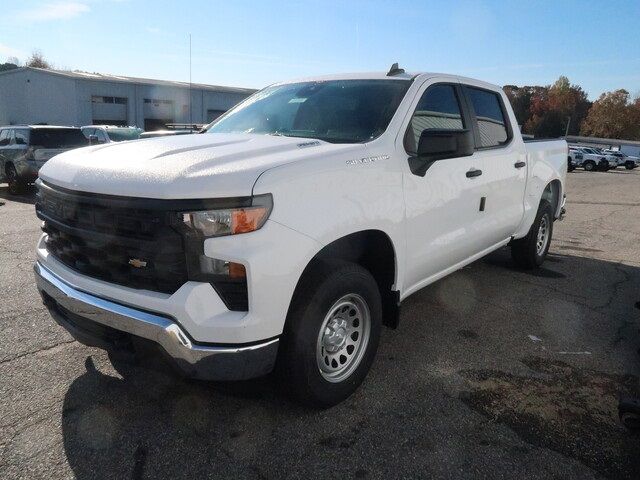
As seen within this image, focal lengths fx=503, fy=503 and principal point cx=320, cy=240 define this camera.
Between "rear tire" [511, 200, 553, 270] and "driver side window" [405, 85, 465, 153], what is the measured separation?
6.91 ft

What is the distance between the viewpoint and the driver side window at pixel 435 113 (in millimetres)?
3297

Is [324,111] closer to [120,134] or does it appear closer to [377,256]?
[377,256]

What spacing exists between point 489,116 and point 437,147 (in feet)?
5.75

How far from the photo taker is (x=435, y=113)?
12.1 ft

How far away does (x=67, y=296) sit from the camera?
8.46ft

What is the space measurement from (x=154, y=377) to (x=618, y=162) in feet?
154

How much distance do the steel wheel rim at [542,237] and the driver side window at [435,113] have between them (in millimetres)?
2387

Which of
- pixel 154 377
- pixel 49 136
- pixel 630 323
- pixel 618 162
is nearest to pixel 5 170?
pixel 49 136

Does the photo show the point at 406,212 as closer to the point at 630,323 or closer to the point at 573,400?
the point at 573,400

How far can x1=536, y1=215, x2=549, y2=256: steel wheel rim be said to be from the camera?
5.79m

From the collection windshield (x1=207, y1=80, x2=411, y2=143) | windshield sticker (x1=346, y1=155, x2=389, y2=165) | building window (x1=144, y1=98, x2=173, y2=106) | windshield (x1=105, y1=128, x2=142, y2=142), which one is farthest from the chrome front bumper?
building window (x1=144, y1=98, x2=173, y2=106)

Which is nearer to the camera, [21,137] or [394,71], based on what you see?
[394,71]

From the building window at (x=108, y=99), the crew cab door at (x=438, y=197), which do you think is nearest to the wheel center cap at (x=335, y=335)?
the crew cab door at (x=438, y=197)

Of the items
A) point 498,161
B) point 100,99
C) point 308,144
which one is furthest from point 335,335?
point 100,99
